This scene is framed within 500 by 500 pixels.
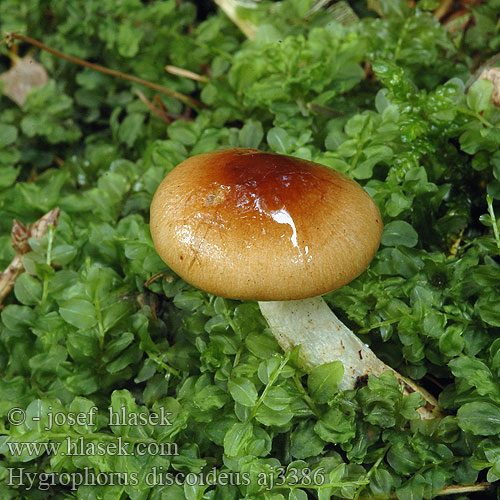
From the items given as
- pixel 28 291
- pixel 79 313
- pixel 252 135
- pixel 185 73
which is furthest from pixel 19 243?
pixel 185 73

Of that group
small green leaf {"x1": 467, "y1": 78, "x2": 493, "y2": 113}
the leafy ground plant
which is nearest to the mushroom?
the leafy ground plant

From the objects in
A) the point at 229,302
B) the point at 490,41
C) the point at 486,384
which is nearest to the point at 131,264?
the point at 229,302

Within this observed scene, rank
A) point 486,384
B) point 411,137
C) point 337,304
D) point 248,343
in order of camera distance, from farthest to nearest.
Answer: point 411,137, point 337,304, point 248,343, point 486,384

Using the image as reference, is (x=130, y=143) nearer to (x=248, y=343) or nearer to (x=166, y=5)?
(x=166, y=5)

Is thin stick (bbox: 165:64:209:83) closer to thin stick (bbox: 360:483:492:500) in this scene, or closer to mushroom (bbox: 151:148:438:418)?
mushroom (bbox: 151:148:438:418)

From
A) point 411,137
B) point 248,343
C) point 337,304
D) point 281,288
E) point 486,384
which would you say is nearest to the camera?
point 281,288
